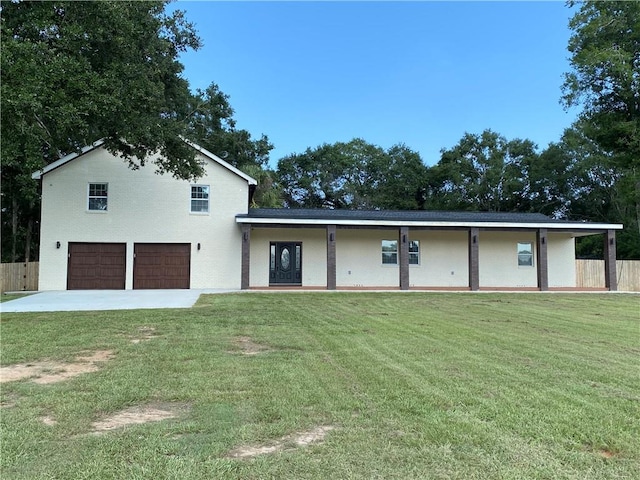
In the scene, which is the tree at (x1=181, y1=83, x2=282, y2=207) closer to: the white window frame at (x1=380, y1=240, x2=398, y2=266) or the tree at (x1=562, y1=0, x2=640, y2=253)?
the white window frame at (x1=380, y1=240, x2=398, y2=266)

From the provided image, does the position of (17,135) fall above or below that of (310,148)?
below

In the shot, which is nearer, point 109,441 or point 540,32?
point 109,441

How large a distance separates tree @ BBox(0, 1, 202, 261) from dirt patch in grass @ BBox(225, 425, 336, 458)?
9372mm

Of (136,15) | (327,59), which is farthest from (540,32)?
(136,15)

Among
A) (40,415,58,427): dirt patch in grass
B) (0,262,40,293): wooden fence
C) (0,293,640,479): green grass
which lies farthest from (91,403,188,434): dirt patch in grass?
(0,262,40,293): wooden fence

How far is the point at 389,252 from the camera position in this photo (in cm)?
2042

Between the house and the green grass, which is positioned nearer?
the green grass

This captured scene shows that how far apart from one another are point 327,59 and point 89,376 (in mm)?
22856

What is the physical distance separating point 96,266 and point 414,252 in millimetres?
13577

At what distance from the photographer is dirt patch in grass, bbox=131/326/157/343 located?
7004 millimetres

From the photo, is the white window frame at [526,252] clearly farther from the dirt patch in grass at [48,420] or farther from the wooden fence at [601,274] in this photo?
the dirt patch in grass at [48,420]

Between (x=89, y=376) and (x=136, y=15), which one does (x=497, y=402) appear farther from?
(x=136, y=15)

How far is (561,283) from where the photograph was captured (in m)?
21.3

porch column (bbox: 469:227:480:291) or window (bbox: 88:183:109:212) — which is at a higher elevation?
window (bbox: 88:183:109:212)
